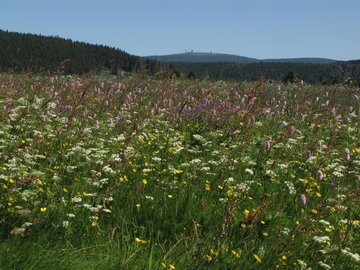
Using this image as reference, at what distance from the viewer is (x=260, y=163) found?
209 inches

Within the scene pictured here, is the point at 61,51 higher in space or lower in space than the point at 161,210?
higher

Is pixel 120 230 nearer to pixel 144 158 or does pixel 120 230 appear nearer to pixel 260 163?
pixel 144 158

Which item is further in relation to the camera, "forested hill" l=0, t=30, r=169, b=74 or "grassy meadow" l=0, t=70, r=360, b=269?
"forested hill" l=0, t=30, r=169, b=74

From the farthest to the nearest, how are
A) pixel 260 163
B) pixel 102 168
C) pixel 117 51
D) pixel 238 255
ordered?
pixel 117 51 < pixel 260 163 < pixel 102 168 < pixel 238 255

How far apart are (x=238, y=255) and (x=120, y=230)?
38.6 inches

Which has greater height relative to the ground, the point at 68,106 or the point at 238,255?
the point at 68,106

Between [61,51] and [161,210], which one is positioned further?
[61,51]

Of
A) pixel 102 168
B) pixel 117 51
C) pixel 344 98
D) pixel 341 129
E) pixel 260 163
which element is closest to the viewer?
pixel 102 168

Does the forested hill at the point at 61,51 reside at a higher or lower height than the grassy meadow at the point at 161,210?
higher

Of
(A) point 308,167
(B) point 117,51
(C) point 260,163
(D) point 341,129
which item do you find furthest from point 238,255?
(B) point 117,51

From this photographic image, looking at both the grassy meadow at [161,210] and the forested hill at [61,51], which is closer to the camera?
the grassy meadow at [161,210]

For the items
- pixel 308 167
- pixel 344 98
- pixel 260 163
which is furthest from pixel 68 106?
pixel 344 98

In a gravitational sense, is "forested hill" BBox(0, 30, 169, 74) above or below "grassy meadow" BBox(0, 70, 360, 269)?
above

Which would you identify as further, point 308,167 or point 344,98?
point 344,98
